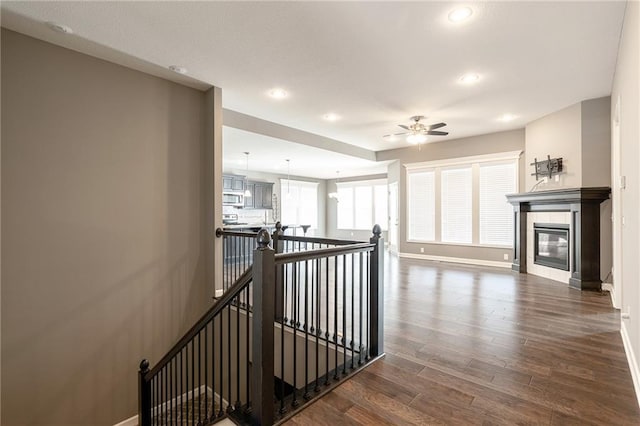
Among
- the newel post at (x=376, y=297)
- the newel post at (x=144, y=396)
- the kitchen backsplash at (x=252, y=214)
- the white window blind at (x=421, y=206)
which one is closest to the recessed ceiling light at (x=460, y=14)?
the newel post at (x=376, y=297)

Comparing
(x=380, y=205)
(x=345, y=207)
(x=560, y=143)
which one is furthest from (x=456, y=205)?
(x=345, y=207)

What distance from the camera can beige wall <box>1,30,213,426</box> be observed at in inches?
114

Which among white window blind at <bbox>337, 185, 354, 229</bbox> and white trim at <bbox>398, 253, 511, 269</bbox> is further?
white window blind at <bbox>337, 185, 354, 229</bbox>

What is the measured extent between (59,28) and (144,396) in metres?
3.75

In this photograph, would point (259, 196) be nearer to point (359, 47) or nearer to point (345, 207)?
point (345, 207)

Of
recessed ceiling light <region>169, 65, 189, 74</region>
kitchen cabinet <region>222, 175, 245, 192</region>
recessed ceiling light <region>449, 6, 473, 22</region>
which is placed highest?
recessed ceiling light <region>169, 65, 189, 74</region>

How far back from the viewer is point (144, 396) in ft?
10.8

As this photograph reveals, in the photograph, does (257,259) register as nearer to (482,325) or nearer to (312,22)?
(312,22)

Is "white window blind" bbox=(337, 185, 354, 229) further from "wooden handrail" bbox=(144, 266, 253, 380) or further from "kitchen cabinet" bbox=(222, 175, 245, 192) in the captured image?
"wooden handrail" bbox=(144, 266, 253, 380)

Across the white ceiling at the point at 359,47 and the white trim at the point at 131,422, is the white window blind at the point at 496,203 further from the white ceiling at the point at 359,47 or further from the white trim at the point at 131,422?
the white trim at the point at 131,422

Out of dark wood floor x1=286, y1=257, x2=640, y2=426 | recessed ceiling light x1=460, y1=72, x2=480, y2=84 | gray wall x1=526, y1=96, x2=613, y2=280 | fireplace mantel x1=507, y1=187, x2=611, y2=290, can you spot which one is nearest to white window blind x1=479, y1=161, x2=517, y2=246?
gray wall x1=526, y1=96, x2=613, y2=280

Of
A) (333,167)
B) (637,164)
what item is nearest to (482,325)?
(637,164)

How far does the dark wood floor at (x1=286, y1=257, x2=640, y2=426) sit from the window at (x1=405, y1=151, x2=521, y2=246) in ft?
8.78

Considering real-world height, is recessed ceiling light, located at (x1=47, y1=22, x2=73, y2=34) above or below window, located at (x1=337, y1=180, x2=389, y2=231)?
above
